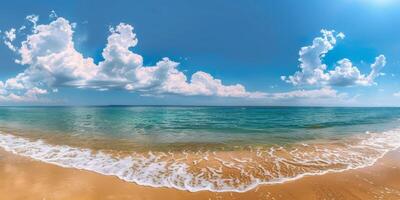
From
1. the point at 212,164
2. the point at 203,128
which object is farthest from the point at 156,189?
the point at 203,128

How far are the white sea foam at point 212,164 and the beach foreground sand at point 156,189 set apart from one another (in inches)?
19.4

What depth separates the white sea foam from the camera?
834cm

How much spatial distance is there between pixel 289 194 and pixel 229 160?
14.3 feet

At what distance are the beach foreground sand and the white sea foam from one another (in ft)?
1.62

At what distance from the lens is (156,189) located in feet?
24.8

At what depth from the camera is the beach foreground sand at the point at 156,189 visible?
7.02 m

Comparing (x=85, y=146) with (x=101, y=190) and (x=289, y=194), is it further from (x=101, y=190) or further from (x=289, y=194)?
(x=289, y=194)

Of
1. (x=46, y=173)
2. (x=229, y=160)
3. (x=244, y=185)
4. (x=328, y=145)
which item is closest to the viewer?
(x=244, y=185)

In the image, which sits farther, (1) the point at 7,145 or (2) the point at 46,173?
(1) the point at 7,145

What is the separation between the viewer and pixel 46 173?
9.08 m

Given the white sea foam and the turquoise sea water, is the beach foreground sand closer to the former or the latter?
the white sea foam

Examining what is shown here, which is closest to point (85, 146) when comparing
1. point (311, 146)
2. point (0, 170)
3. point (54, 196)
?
point (0, 170)

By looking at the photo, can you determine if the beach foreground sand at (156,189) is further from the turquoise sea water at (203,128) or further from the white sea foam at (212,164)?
the turquoise sea water at (203,128)

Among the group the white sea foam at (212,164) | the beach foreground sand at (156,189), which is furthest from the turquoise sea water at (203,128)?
the beach foreground sand at (156,189)
